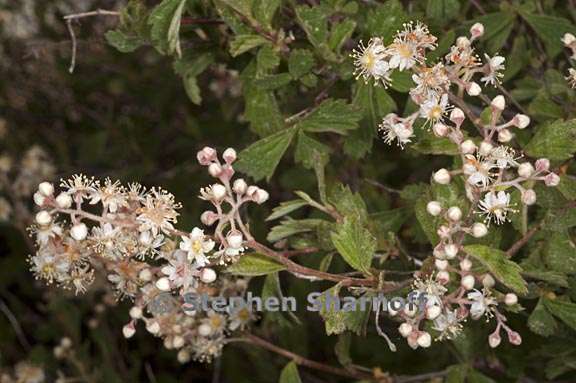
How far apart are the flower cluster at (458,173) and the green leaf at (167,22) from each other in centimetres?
39

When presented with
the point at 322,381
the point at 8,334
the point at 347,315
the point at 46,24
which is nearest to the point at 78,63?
the point at 46,24

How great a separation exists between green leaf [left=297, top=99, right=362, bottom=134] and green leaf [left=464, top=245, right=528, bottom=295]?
429mm

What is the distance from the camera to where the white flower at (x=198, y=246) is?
1.46m

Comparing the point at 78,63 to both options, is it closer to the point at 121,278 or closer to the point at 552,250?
the point at 121,278

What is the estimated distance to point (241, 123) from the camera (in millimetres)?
3178

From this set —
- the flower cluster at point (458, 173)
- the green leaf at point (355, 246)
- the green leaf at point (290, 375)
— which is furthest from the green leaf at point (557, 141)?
the green leaf at point (290, 375)

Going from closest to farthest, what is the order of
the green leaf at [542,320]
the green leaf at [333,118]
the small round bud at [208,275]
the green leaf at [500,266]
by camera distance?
1. the green leaf at [500,266]
2. the small round bud at [208,275]
3. the green leaf at [542,320]
4. the green leaf at [333,118]

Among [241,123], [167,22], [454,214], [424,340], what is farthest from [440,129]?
[241,123]

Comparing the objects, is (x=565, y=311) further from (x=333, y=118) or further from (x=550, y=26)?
(x=550, y=26)

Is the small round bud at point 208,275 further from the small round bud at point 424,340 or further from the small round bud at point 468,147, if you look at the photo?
the small round bud at point 468,147

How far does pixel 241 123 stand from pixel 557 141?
1755 mm

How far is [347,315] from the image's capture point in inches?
61.9

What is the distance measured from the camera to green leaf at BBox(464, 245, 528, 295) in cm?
140

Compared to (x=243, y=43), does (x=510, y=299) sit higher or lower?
lower
